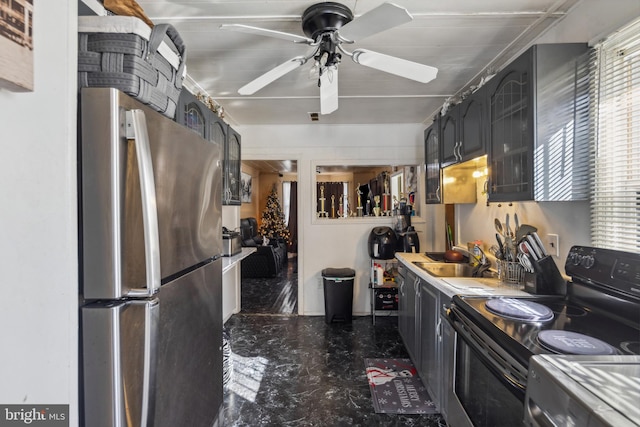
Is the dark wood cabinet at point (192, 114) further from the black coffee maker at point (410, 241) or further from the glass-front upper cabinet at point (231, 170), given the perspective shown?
the black coffee maker at point (410, 241)

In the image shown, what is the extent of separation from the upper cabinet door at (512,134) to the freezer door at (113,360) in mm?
1685

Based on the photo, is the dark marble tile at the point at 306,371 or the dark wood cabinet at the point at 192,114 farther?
the dark marble tile at the point at 306,371

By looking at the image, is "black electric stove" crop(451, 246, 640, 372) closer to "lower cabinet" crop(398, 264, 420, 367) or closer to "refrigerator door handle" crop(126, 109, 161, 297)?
"lower cabinet" crop(398, 264, 420, 367)

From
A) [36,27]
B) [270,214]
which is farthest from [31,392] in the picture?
[270,214]

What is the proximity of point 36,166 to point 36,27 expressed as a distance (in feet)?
1.15

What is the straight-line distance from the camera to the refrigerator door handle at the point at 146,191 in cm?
78

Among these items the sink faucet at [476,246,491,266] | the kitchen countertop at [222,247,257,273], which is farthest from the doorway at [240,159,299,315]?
the sink faucet at [476,246,491,266]

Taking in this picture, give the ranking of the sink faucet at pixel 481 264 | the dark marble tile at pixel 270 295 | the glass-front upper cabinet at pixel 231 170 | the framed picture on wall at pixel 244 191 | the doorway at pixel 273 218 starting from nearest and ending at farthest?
the sink faucet at pixel 481 264
the glass-front upper cabinet at pixel 231 170
the framed picture on wall at pixel 244 191
the dark marble tile at pixel 270 295
the doorway at pixel 273 218

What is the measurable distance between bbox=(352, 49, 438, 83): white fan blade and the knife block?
111 centimetres

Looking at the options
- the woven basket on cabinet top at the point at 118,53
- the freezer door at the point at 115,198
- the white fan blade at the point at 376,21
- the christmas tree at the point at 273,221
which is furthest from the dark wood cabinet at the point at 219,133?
the christmas tree at the point at 273,221

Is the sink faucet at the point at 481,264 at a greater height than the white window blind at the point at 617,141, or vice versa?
the white window blind at the point at 617,141

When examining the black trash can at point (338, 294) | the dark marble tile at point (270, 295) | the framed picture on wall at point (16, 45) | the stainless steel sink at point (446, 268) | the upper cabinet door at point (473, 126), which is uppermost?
the upper cabinet door at point (473, 126)

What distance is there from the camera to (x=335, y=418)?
1896mm

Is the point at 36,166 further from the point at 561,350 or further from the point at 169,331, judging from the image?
the point at 561,350
